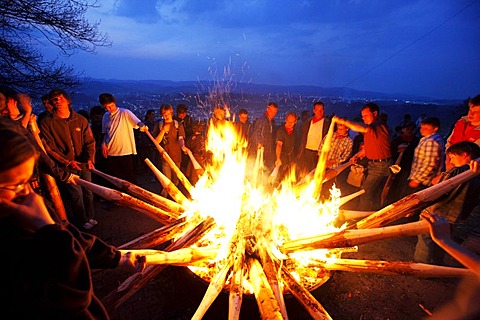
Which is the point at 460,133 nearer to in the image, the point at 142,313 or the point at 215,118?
the point at 215,118

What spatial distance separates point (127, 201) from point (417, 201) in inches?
148

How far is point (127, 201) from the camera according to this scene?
3.69 m

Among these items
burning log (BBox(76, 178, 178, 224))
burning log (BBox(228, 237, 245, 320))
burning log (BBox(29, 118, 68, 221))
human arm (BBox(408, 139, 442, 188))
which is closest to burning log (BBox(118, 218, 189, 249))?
burning log (BBox(76, 178, 178, 224))

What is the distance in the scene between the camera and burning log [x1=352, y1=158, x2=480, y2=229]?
3049mm

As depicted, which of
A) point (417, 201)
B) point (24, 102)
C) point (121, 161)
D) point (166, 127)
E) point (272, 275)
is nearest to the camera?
point (272, 275)

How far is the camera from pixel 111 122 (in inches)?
218

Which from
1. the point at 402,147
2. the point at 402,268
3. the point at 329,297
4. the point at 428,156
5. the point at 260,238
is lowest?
the point at 329,297

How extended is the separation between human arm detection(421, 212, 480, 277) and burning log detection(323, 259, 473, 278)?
102 centimetres

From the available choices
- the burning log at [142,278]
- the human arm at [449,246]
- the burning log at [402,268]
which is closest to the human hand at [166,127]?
the burning log at [142,278]

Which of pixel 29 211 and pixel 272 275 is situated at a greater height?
pixel 29 211

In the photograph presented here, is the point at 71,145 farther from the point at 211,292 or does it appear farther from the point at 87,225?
the point at 211,292

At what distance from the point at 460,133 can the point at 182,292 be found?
17.6ft

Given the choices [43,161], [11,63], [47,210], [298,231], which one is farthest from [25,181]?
[11,63]

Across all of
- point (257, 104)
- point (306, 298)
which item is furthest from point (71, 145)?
point (257, 104)
